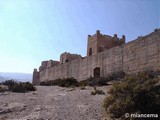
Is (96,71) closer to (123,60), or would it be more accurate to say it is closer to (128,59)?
(123,60)

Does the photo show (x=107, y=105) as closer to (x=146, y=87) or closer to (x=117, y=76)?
(x=146, y=87)

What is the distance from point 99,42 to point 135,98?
2999 cm

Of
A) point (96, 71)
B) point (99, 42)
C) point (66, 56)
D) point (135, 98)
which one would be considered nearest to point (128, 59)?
point (96, 71)

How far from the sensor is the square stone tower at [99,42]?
1426 inches

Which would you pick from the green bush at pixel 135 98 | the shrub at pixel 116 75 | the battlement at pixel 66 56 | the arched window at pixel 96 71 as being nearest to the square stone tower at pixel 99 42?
the arched window at pixel 96 71

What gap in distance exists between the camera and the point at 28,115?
8203 mm

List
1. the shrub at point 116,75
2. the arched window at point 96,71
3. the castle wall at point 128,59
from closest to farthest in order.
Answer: the castle wall at point 128,59
the shrub at point 116,75
the arched window at point 96,71

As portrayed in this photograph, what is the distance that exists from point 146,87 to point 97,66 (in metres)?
18.1

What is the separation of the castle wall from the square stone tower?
7.43 meters

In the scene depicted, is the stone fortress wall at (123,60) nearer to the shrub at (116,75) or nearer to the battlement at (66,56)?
the shrub at (116,75)

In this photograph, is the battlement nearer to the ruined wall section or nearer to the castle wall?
the castle wall

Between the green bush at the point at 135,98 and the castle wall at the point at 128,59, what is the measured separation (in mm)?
9482

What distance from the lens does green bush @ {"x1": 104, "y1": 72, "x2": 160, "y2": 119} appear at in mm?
6445

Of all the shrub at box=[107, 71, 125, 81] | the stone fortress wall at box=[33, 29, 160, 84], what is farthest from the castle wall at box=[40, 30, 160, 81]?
the shrub at box=[107, 71, 125, 81]
